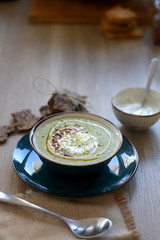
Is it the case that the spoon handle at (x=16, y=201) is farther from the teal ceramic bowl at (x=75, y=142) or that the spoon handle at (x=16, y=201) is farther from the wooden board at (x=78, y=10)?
the wooden board at (x=78, y=10)

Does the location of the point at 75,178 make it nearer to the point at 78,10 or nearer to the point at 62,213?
the point at 62,213

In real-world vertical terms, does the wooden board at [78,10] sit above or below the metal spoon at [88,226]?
below

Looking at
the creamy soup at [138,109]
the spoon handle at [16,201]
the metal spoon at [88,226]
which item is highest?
the metal spoon at [88,226]

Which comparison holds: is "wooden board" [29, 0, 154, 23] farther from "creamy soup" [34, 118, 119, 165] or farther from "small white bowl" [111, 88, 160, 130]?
"creamy soup" [34, 118, 119, 165]

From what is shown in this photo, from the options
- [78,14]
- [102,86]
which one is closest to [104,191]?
[102,86]

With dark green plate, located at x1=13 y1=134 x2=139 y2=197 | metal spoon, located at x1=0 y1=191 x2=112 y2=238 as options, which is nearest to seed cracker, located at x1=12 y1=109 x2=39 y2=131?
dark green plate, located at x1=13 y1=134 x2=139 y2=197

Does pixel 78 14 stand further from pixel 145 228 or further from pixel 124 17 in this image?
pixel 145 228

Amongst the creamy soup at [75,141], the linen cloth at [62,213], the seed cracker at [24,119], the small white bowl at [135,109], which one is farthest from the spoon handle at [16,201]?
the small white bowl at [135,109]
